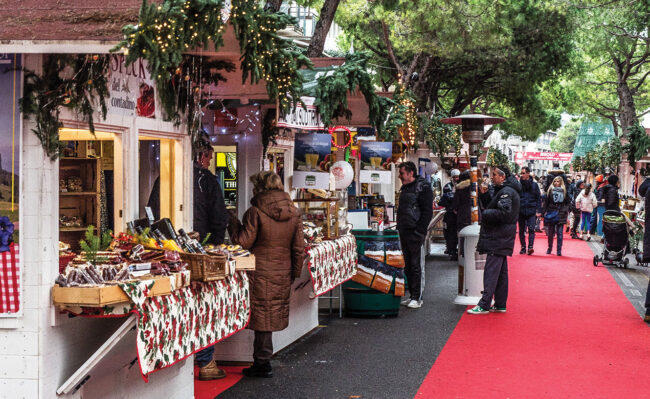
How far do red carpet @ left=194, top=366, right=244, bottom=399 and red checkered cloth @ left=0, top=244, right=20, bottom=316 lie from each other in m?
2.40

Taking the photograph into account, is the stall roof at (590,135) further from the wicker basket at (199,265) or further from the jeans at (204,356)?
the wicker basket at (199,265)

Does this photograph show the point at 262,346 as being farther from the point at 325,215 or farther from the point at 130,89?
the point at 325,215

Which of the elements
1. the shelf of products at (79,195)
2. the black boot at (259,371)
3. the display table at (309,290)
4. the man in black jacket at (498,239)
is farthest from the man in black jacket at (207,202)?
the man in black jacket at (498,239)

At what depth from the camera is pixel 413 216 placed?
37.0 ft

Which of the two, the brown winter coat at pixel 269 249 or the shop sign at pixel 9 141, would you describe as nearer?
the shop sign at pixel 9 141

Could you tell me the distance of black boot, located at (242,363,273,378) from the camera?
301 inches

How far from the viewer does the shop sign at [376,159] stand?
1477cm

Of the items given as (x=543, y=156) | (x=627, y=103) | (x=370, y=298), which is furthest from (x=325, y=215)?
(x=543, y=156)

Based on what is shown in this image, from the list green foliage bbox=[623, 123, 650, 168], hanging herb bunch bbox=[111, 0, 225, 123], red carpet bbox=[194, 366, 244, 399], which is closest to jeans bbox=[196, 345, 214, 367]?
red carpet bbox=[194, 366, 244, 399]

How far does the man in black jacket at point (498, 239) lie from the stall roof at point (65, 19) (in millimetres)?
6867

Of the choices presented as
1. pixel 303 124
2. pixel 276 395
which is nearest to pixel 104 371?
pixel 276 395

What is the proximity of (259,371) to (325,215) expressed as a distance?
2.97m

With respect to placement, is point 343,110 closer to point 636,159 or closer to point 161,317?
point 161,317

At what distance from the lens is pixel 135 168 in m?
6.09
